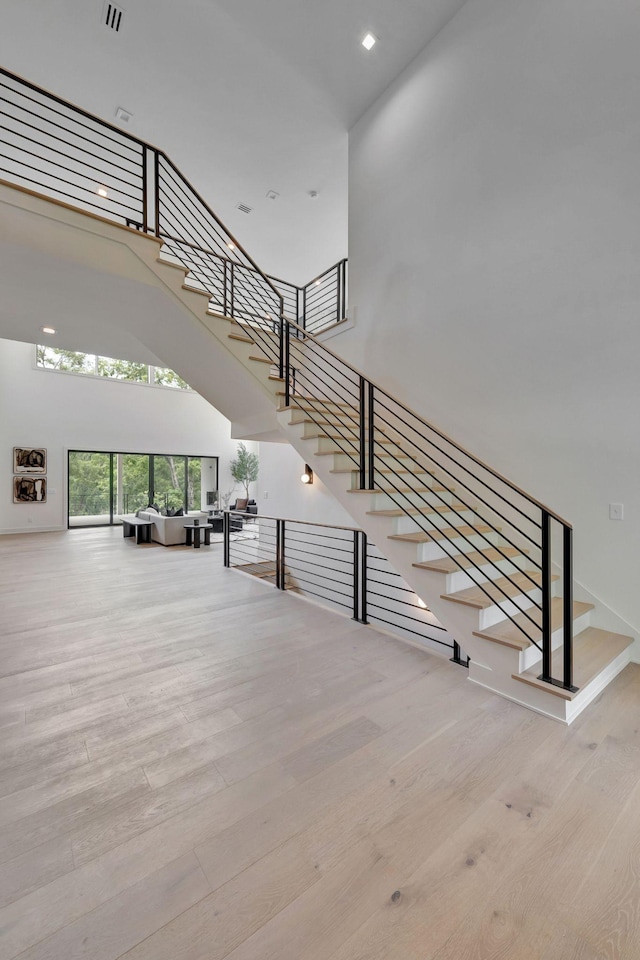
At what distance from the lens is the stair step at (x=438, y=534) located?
3115mm

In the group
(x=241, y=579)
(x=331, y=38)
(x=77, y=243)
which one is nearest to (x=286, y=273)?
(x=331, y=38)

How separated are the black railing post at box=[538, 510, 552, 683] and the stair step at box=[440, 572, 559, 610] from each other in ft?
0.86

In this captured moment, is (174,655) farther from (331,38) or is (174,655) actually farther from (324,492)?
(331,38)

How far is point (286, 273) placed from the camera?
9.45 meters

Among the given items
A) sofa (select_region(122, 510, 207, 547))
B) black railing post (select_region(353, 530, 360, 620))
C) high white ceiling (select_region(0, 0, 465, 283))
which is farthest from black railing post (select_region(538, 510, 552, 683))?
sofa (select_region(122, 510, 207, 547))

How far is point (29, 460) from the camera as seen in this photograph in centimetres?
998

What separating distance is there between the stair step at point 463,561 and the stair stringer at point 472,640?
0.17 feet

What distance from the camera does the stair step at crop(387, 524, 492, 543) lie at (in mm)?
3115

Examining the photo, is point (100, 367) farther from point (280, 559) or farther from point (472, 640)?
point (472, 640)

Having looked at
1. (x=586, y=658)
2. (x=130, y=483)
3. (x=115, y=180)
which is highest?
(x=115, y=180)

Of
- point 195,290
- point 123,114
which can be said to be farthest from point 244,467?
point 195,290

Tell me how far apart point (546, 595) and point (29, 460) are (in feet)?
37.2

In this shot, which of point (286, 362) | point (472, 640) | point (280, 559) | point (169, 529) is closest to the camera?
point (472, 640)

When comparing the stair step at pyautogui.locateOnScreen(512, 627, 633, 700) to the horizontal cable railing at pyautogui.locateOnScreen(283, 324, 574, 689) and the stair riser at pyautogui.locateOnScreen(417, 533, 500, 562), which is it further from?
the stair riser at pyautogui.locateOnScreen(417, 533, 500, 562)
